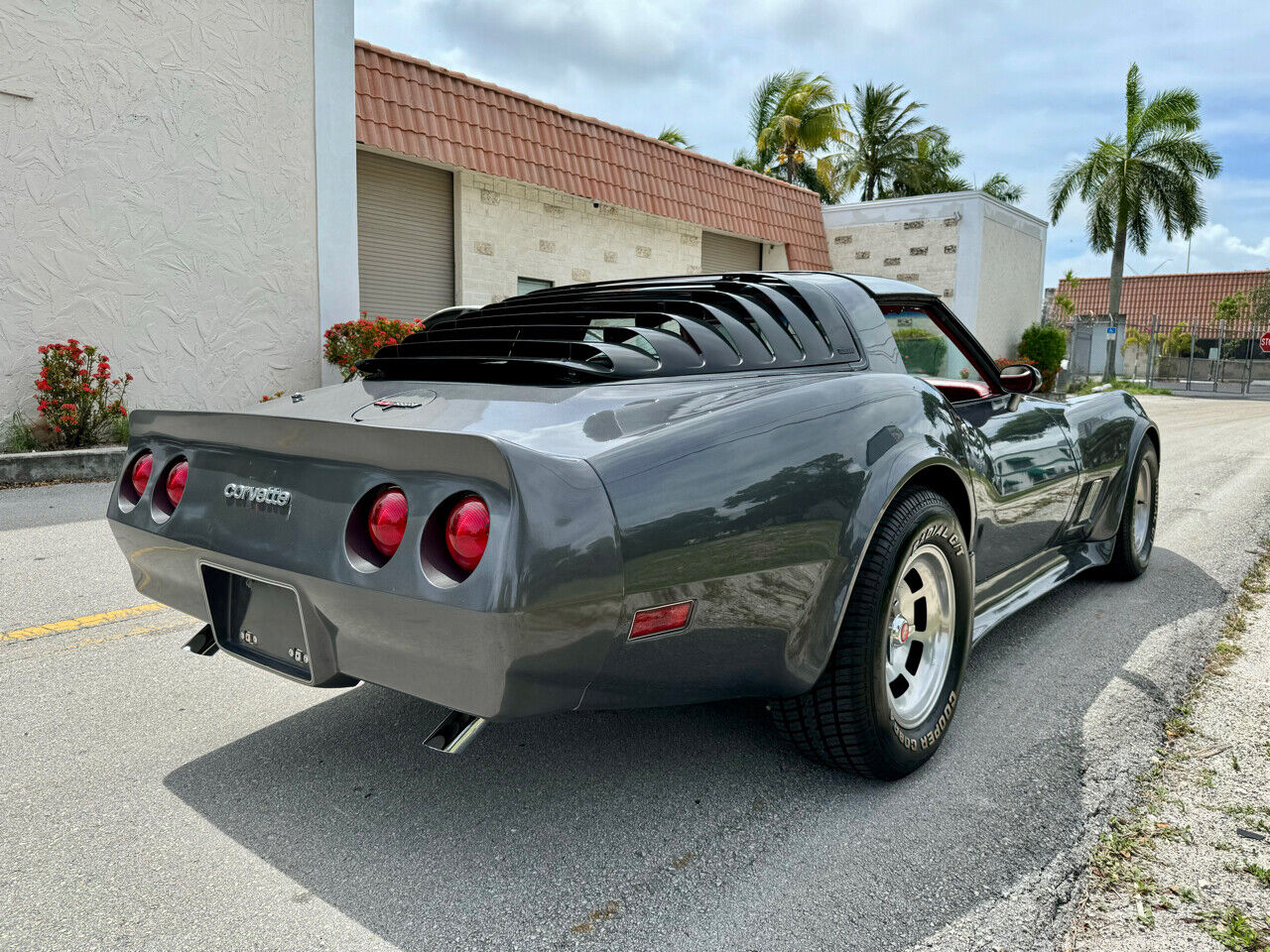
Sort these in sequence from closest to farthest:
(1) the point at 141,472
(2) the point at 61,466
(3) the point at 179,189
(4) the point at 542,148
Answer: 1. (1) the point at 141,472
2. (2) the point at 61,466
3. (3) the point at 179,189
4. (4) the point at 542,148

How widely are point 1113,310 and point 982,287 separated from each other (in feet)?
41.5

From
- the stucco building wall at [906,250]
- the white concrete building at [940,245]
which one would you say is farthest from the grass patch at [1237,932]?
the stucco building wall at [906,250]

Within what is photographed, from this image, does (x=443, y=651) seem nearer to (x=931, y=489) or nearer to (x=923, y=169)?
(x=931, y=489)

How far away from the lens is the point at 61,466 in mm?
7160

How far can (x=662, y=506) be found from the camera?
1828mm

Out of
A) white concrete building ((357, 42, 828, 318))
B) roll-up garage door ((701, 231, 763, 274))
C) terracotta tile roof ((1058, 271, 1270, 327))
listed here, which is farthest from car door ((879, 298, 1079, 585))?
terracotta tile roof ((1058, 271, 1270, 327))

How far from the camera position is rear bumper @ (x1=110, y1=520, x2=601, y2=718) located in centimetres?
168

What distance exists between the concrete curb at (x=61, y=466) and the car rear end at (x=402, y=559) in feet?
18.4

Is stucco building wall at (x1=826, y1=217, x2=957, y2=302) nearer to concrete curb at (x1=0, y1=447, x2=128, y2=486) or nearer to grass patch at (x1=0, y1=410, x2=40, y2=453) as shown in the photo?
concrete curb at (x1=0, y1=447, x2=128, y2=486)

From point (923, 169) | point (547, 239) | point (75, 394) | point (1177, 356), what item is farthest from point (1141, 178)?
point (75, 394)

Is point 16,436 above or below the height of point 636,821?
above

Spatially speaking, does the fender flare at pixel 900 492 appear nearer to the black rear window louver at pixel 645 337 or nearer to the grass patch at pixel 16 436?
the black rear window louver at pixel 645 337

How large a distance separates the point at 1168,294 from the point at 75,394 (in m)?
57.2

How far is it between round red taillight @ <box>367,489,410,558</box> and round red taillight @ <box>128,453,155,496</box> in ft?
3.23
